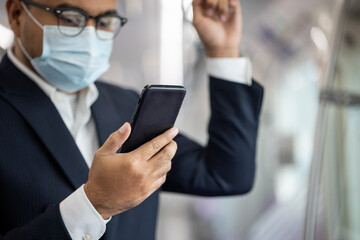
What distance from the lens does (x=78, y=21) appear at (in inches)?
40.5

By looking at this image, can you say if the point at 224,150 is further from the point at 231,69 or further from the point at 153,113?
the point at 153,113

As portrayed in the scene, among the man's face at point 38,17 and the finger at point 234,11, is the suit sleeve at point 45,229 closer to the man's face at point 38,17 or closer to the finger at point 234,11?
the man's face at point 38,17

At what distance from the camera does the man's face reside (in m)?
1.01

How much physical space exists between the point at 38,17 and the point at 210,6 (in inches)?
17.8

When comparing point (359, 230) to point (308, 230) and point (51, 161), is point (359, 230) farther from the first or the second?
point (51, 161)

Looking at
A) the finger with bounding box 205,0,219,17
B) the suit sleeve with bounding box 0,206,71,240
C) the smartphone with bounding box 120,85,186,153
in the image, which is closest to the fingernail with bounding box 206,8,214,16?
the finger with bounding box 205,0,219,17

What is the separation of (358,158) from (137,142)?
1715 millimetres

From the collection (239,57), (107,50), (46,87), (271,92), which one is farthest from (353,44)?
(271,92)

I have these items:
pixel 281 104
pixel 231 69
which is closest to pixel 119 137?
pixel 231 69

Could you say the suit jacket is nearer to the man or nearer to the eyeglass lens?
the man

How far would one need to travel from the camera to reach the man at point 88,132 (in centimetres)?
84

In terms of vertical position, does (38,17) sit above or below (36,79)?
above

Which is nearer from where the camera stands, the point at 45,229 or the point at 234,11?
the point at 45,229

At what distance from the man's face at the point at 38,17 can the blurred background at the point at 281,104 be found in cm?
4
